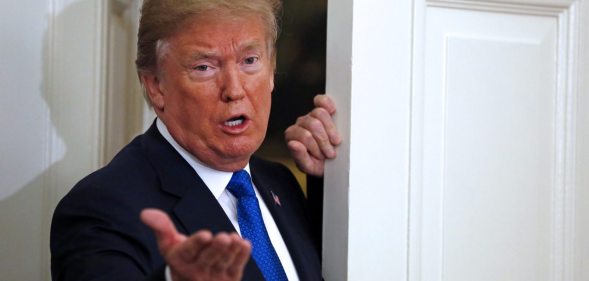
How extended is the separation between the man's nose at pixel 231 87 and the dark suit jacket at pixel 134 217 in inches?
5.9

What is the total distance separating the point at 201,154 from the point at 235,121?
86mm

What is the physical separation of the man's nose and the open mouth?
0.14 ft

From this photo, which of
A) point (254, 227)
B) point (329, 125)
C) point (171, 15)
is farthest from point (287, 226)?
point (171, 15)

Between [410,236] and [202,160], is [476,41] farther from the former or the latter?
[202,160]

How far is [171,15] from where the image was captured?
1.65 m

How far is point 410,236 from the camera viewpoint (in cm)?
169

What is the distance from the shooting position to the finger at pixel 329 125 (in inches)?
67.2

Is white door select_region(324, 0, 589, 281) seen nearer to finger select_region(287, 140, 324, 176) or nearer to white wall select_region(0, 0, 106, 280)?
finger select_region(287, 140, 324, 176)

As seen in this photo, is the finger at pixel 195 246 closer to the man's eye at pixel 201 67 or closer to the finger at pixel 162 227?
the finger at pixel 162 227

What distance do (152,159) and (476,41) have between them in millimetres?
633

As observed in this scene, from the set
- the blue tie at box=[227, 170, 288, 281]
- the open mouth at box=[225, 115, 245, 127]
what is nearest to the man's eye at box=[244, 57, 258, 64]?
the open mouth at box=[225, 115, 245, 127]

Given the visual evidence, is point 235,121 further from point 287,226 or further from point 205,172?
point 287,226

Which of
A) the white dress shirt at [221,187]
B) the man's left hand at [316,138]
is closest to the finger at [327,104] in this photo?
the man's left hand at [316,138]

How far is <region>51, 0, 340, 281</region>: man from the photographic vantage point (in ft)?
4.97
